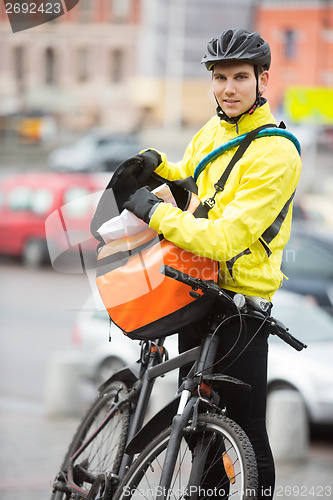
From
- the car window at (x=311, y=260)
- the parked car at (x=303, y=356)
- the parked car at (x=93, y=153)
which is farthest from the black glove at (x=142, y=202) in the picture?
the parked car at (x=93, y=153)

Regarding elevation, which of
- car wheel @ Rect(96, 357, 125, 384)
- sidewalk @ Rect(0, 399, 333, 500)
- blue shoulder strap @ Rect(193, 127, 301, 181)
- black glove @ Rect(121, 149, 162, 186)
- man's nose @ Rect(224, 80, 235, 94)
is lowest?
sidewalk @ Rect(0, 399, 333, 500)

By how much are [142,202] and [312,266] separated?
7947mm

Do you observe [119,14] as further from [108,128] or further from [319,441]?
[319,441]

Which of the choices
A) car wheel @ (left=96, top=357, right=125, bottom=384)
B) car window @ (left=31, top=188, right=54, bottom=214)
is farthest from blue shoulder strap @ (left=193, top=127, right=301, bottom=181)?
car window @ (left=31, top=188, right=54, bottom=214)

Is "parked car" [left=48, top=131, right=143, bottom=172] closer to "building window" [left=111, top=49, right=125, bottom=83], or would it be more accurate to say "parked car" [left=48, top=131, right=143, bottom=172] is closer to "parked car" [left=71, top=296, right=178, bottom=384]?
"building window" [left=111, top=49, right=125, bottom=83]

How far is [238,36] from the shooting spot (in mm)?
2902

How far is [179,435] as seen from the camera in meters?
2.88

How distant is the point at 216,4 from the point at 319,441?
26141 millimetres

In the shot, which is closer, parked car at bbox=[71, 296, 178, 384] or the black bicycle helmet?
the black bicycle helmet

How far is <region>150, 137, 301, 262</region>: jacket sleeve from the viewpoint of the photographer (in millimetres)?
2766

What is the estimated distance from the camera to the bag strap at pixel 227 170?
2918 mm

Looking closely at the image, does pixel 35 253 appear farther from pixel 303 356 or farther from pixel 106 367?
pixel 303 356

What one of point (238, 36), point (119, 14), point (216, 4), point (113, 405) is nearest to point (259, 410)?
point (113, 405)

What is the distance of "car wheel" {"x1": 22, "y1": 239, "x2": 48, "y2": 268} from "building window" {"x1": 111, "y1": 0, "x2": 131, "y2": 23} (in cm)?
1710
